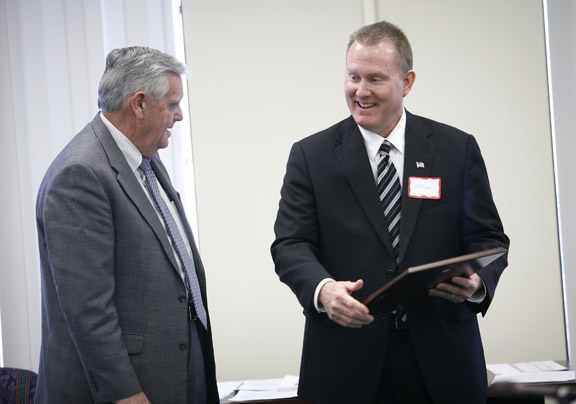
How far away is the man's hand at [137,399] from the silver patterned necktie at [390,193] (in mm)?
872

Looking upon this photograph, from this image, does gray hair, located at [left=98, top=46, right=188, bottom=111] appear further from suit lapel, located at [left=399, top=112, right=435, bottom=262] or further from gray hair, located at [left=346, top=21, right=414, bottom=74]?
suit lapel, located at [left=399, top=112, right=435, bottom=262]

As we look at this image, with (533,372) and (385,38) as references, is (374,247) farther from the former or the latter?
(533,372)

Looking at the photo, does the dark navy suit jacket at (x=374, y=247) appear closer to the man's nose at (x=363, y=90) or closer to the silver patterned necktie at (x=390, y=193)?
the silver patterned necktie at (x=390, y=193)

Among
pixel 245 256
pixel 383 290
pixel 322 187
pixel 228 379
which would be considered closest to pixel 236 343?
pixel 228 379

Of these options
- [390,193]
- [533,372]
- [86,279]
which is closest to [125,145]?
[86,279]

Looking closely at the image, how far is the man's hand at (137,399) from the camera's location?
71.2 inches

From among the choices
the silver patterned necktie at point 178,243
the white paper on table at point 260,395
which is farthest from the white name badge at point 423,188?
the white paper on table at point 260,395

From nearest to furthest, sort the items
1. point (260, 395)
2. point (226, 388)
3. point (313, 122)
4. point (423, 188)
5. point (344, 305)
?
point (344, 305) → point (423, 188) → point (260, 395) → point (226, 388) → point (313, 122)

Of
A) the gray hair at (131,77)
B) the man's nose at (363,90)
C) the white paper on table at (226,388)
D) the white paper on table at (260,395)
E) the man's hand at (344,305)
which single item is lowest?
the white paper on table at (226,388)

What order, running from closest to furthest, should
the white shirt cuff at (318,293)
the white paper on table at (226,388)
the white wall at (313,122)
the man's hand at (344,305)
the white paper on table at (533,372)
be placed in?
the man's hand at (344,305)
the white shirt cuff at (318,293)
the white paper on table at (533,372)
the white paper on table at (226,388)
the white wall at (313,122)

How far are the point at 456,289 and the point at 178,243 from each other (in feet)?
3.07

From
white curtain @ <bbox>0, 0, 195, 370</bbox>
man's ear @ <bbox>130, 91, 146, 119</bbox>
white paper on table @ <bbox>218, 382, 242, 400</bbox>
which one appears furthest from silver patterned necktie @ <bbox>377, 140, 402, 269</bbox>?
white curtain @ <bbox>0, 0, 195, 370</bbox>

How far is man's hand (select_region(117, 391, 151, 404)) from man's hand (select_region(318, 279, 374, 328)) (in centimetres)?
63

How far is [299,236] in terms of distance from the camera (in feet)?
6.27
